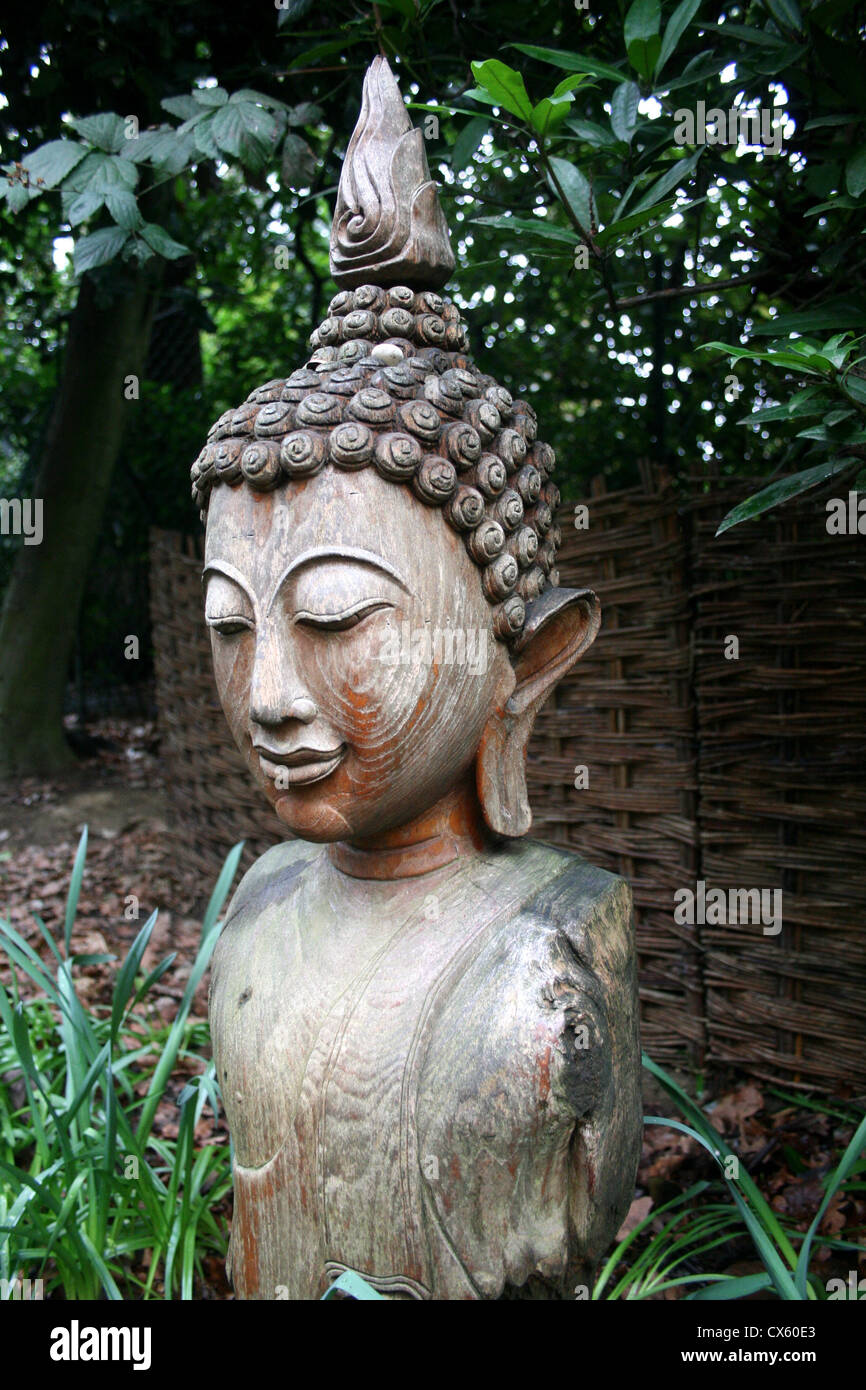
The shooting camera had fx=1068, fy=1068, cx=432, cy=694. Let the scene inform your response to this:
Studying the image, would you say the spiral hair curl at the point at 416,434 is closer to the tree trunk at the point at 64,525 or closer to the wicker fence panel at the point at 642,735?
the wicker fence panel at the point at 642,735

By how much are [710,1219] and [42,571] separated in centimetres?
491

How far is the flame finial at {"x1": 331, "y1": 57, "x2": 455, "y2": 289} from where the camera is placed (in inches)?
76.0

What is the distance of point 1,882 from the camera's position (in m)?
5.22

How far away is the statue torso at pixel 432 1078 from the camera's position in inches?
63.9

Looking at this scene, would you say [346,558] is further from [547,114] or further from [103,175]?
[103,175]

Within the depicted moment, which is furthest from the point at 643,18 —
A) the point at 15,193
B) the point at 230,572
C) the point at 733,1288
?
the point at 733,1288

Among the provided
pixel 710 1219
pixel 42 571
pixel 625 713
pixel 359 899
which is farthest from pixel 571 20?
pixel 42 571

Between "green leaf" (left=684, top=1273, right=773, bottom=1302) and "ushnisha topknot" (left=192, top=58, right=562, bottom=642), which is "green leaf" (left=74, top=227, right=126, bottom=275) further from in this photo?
"green leaf" (left=684, top=1273, right=773, bottom=1302)

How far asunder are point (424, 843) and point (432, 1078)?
0.40m

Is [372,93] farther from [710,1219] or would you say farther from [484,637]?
[710,1219]

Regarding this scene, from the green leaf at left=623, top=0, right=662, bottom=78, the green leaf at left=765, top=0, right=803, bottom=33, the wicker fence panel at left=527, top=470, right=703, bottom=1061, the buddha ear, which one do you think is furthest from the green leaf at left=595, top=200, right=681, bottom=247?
the wicker fence panel at left=527, top=470, right=703, bottom=1061

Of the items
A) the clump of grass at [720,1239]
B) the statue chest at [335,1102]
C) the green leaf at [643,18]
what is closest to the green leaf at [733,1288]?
the clump of grass at [720,1239]

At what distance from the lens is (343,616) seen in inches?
63.9

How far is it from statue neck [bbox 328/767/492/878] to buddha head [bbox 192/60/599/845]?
0.03 m
